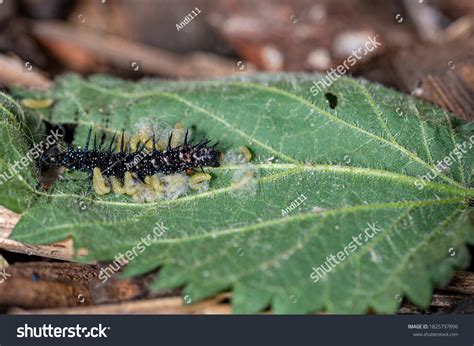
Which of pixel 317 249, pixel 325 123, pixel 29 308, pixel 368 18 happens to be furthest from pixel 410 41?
pixel 29 308

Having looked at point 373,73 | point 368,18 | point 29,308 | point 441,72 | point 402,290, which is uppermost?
point 368,18

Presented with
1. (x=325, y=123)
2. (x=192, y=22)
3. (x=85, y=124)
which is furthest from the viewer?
(x=192, y=22)

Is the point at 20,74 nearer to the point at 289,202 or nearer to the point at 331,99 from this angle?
the point at 331,99

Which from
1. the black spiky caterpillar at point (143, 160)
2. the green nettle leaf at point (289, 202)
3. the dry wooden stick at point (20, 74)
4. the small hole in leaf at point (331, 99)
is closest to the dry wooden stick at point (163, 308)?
the green nettle leaf at point (289, 202)

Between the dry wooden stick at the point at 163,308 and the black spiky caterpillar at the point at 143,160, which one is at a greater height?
the black spiky caterpillar at the point at 143,160

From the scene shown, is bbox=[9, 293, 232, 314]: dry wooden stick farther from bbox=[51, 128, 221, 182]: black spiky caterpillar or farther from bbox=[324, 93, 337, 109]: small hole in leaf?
bbox=[324, 93, 337, 109]: small hole in leaf

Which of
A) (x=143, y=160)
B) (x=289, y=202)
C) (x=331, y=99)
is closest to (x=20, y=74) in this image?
(x=143, y=160)

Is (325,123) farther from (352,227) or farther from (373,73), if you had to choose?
(373,73)

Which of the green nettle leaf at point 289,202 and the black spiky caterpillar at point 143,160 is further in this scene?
the black spiky caterpillar at point 143,160

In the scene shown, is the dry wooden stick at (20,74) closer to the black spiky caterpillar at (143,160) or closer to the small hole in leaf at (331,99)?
the black spiky caterpillar at (143,160)
